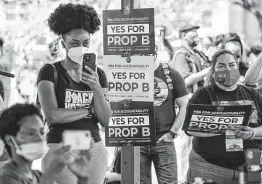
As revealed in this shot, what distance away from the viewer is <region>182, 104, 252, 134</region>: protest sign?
5.75 meters

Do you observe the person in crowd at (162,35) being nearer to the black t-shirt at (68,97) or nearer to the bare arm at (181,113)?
the bare arm at (181,113)

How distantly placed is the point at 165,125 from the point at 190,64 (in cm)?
201

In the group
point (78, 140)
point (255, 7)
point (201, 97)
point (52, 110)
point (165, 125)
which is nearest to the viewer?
point (78, 140)

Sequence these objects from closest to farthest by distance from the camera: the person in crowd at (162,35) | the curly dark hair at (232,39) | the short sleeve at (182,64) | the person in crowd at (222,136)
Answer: the person in crowd at (222,136), the curly dark hair at (232,39), the short sleeve at (182,64), the person in crowd at (162,35)

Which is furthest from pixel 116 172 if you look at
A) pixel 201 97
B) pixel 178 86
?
pixel 201 97

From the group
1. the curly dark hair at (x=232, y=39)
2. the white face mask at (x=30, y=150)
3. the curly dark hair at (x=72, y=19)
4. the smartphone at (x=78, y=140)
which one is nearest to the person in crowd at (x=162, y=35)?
the curly dark hair at (x=232, y=39)

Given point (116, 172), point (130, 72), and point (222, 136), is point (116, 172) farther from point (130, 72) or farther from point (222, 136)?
point (222, 136)

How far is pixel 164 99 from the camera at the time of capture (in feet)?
22.6

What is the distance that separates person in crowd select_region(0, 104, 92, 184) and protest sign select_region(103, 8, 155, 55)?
1949 millimetres

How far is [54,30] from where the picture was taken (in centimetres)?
539

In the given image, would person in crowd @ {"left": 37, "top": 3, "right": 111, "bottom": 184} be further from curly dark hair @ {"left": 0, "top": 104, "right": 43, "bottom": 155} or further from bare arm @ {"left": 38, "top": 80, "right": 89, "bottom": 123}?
curly dark hair @ {"left": 0, "top": 104, "right": 43, "bottom": 155}

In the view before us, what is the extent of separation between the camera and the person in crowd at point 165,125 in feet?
22.1

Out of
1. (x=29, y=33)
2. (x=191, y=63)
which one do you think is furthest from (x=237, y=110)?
(x=29, y=33)

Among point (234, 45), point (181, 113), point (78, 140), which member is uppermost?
point (234, 45)
